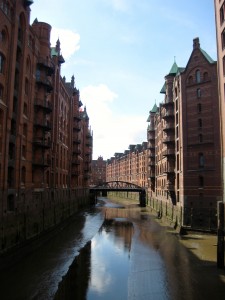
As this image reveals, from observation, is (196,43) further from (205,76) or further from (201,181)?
(201,181)

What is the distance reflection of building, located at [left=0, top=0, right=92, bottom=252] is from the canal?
3502 millimetres

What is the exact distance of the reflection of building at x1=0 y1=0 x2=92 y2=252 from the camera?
86.0ft

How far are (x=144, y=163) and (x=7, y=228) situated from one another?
77436mm

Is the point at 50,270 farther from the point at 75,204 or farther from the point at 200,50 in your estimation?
the point at 75,204

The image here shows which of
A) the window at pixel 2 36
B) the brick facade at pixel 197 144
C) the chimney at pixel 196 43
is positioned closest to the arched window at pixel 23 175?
the window at pixel 2 36

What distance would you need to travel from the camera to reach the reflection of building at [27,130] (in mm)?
26219

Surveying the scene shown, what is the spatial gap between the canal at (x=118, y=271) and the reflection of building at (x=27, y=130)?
138 inches

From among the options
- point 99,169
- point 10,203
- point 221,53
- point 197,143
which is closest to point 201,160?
point 197,143

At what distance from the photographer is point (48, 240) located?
30.6m

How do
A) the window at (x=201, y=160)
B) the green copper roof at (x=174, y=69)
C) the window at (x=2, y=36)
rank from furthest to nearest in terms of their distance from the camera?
the green copper roof at (x=174, y=69) < the window at (x=201, y=160) < the window at (x=2, y=36)

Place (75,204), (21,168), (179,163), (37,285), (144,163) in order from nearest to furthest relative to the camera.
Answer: (37,285)
(21,168)
(179,163)
(75,204)
(144,163)

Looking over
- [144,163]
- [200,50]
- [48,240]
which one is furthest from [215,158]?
[144,163]

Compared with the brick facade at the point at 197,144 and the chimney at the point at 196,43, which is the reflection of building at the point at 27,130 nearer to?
the brick facade at the point at 197,144

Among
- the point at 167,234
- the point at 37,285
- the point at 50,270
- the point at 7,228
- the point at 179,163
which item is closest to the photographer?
the point at 37,285
